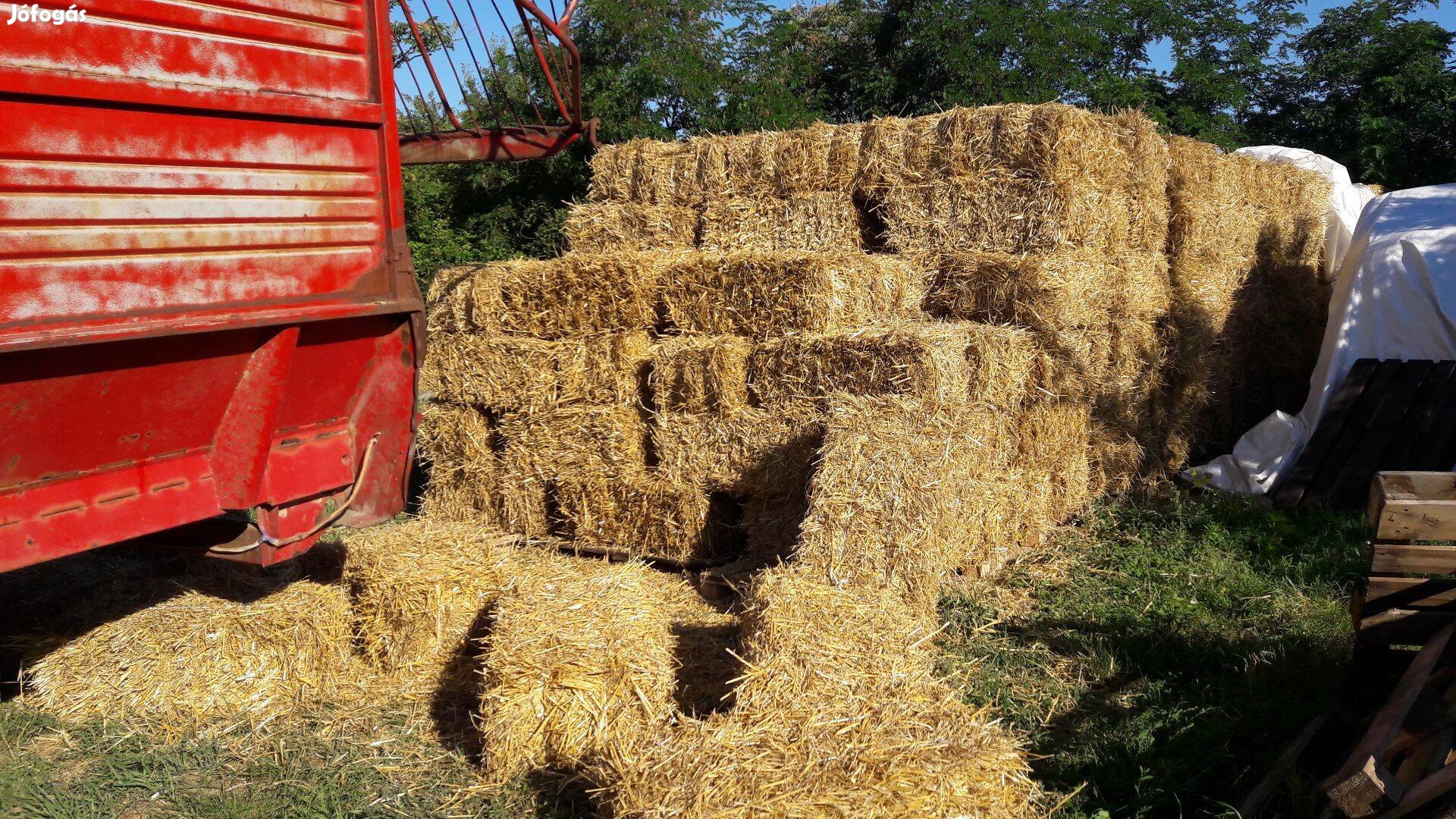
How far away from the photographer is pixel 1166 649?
5484 millimetres

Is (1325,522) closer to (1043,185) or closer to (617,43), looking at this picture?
(1043,185)

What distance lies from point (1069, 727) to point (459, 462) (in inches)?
195

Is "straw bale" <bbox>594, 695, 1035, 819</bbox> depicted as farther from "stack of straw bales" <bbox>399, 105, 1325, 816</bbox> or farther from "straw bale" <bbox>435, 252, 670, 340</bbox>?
"straw bale" <bbox>435, 252, 670, 340</bbox>

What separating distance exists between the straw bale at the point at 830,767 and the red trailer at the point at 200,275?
6.65ft

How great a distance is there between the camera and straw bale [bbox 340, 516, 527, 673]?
17.8ft

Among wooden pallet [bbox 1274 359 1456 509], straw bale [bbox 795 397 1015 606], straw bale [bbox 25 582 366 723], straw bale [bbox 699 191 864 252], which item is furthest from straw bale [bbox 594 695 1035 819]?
wooden pallet [bbox 1274 359 1456 509]

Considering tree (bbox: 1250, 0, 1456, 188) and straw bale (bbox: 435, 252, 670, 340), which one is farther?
tree (bbox: 1250, 0, 1456, 188)

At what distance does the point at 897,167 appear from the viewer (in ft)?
26.5

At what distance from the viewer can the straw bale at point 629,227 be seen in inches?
351

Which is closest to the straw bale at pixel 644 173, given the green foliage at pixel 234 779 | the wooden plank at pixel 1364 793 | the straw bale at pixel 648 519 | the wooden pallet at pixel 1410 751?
the straw bale at pixel 648 519

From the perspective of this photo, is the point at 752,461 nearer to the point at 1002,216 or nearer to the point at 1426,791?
the point at 1002,216

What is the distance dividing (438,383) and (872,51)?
15.4 metres

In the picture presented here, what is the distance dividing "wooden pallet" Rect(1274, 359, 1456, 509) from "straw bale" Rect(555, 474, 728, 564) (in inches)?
195

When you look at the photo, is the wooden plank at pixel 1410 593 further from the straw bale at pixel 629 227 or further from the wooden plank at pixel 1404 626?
the straw bale at pixel 629 227
